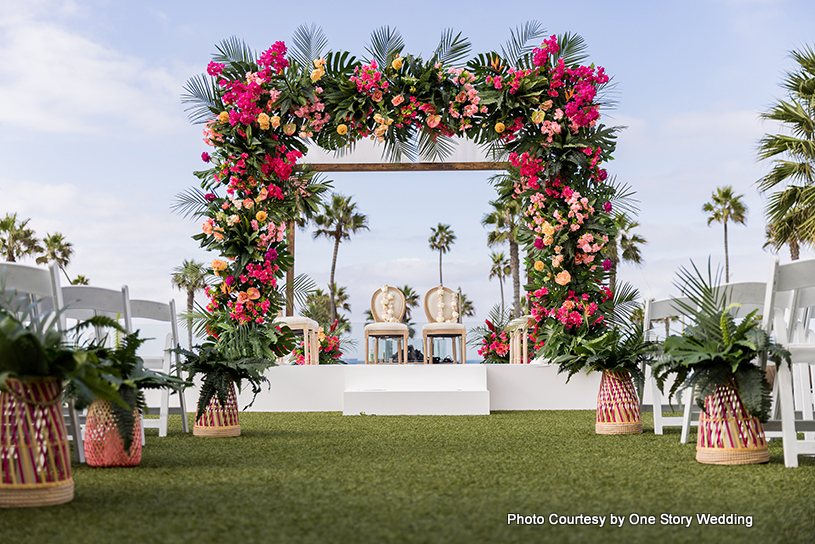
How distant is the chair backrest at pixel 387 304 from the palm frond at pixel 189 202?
267cm

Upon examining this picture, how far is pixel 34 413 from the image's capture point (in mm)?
1840

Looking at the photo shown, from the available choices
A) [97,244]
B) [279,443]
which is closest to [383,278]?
[97,244]

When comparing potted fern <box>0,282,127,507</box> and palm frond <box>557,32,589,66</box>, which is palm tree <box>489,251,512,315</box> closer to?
palm frond <box>557,32,589,66</box>

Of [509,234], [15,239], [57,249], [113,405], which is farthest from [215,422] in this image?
[57,249]

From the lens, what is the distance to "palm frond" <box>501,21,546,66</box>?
19.1ft

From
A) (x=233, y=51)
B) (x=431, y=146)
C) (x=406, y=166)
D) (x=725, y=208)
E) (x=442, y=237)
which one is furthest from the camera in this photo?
(x=442, y=237)

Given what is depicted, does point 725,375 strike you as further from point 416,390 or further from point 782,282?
point 416,390

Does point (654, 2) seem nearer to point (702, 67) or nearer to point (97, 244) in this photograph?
point (702, 67)

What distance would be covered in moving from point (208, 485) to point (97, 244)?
17.3 metres

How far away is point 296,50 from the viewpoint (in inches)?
228

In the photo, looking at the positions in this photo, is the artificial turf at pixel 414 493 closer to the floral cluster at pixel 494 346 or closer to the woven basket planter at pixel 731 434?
the woven basket planter at pixel 731 434

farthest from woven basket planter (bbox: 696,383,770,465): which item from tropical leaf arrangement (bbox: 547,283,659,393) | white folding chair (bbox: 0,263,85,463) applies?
white folding chair (bbox: 0,263,85,463)

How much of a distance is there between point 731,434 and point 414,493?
137 cm

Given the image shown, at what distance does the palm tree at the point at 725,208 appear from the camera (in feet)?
81.9
